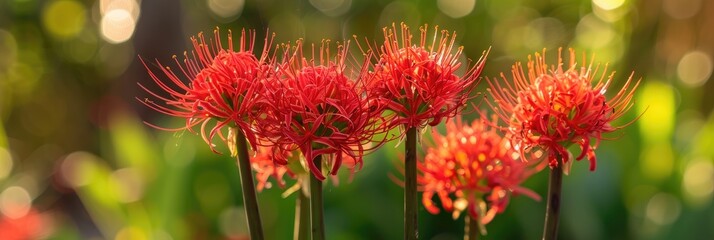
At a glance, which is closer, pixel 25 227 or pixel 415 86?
Answer: pixel 415 86

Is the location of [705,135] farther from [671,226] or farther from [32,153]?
[32,153]

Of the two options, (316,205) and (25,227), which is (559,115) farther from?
(25,227)

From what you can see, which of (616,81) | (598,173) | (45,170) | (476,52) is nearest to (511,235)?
(598,173)

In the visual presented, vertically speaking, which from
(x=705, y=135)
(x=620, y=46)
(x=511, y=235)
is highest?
(x=620, y=46)

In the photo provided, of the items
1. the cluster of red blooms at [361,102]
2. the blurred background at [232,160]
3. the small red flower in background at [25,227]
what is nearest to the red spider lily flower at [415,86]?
the cluster of red blooms at [361,102]

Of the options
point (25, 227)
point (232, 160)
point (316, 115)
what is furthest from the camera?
point (232, 160)

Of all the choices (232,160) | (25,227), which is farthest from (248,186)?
(232,160)

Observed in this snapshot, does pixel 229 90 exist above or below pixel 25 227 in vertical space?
above

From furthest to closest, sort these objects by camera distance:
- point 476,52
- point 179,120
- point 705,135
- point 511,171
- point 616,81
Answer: point 476,52 < point 616,81 < point 179,120 < point 705,135 < point 511,171
